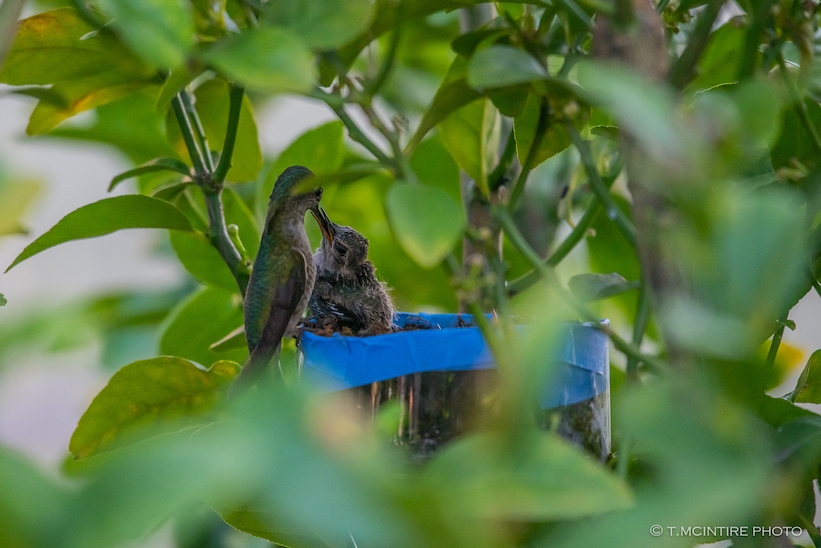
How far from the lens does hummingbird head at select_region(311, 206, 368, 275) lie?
4.82 feet

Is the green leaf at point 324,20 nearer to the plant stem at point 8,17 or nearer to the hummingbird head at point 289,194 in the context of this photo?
the plant stem at point 8,17

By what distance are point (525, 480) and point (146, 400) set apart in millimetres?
744

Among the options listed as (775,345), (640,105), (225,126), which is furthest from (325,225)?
(640,105)

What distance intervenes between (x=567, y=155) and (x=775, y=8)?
814 millimetres

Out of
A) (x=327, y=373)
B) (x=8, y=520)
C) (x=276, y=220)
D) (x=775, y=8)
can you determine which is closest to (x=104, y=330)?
(x=276, y=220)

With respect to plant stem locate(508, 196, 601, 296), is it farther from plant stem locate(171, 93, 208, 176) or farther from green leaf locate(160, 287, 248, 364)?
green leaf locate(160, 287, 248, 364)

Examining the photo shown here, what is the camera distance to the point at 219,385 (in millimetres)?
1003

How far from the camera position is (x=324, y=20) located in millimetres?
499

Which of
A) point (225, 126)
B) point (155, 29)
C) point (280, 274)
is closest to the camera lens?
point (155, 29)

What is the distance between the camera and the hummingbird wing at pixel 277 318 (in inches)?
39.9

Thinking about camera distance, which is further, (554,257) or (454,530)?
(554,257)

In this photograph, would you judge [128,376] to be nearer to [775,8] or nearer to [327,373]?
[327,373]

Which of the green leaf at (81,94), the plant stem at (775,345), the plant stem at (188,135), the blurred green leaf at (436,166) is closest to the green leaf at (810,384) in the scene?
the plant stem at (775,345)

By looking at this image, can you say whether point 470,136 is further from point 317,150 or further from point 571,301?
point 317,150
